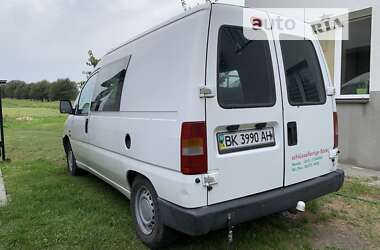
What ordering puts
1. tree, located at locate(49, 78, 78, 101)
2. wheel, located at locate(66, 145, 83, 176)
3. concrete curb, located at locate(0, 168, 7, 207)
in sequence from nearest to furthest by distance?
1. concrete curb, located at locate(0, 168, 7, 207)
2. wheel, located at locate(66, 145, 83, 176)
3. tree, located at locate(49, 78, 78, 101)

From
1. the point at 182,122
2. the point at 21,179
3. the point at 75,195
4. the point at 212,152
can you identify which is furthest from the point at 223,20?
the point at 21,179

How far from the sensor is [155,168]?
288 centimetres

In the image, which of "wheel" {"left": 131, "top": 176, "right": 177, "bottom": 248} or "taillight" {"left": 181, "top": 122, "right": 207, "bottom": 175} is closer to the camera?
"taillight" {"left": 181, "top": 122, "right": 207, "bottom": 175}

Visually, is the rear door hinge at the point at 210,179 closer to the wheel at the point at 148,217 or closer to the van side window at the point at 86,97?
the wheel at the point at 148,217

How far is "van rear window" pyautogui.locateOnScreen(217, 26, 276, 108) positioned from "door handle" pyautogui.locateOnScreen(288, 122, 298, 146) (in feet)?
1.02

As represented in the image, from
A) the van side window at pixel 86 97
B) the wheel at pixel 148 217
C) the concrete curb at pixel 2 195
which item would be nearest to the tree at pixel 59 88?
the concrete curb at pixel 2 195

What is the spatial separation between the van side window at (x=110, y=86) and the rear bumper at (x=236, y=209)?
1.57 metres

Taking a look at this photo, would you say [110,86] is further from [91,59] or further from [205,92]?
[91,59]

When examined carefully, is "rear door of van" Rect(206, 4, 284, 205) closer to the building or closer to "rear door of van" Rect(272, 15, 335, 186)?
"rear door of van" Rect(272, 15, 335, 186)

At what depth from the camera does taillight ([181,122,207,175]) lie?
2.48 m

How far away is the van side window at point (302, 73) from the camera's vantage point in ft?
9.95

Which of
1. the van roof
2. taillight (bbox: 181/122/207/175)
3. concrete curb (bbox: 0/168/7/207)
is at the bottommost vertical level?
concrete curb (bbox: 0/168/7/207)

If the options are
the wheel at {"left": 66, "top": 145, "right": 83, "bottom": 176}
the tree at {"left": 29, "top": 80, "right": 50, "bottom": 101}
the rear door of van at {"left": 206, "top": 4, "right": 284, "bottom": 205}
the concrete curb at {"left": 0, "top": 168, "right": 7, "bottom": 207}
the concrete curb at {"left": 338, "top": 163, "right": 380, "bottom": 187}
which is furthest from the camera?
the tree at {"left": 29, "top": 80, "right": 50, "bottom": 101}

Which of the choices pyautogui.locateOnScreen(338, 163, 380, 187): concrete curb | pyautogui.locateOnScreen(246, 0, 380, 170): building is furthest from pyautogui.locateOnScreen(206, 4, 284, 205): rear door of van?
pyautogui.locateOnScreen(246, 0, 380, 170): building
